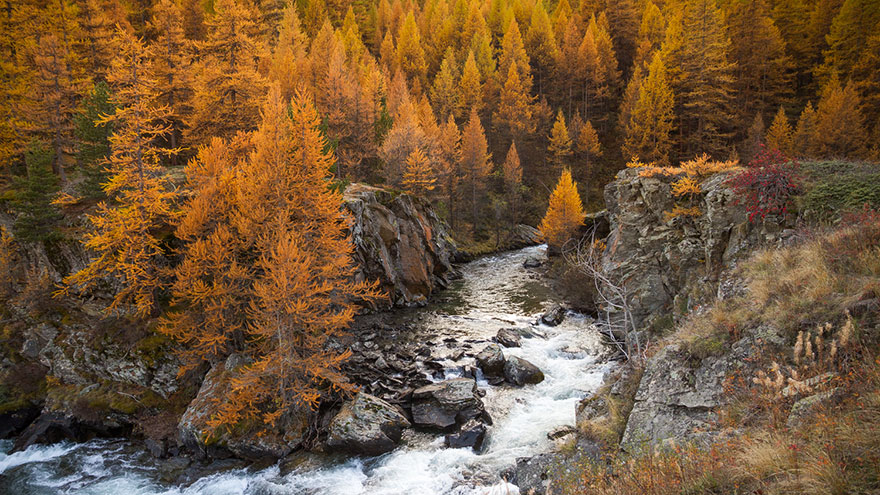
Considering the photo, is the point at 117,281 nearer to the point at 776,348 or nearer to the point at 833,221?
the point at 776,348

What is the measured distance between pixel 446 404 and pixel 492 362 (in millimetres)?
3864

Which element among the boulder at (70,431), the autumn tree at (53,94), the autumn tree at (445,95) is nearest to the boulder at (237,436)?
the boulder at (70,431)

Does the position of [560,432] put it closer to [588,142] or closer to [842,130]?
[842,130]

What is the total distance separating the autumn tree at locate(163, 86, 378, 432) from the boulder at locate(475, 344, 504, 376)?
21.8 ft

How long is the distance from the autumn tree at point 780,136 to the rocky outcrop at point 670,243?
73.6 feet

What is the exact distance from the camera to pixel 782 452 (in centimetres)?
508

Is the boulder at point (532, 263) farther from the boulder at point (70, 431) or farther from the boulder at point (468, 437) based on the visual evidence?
the boulder at point (70, 431)

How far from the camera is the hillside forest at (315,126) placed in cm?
1755

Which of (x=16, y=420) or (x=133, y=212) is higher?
(x=133, y=212)

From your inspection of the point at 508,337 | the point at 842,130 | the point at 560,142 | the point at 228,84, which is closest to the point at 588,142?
the point at 560,142

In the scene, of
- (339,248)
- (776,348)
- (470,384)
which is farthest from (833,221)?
(339,248)

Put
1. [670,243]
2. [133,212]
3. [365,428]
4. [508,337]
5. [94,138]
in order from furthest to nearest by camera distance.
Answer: [94,138], [508,337], [670,243], [133,212], [365,428]

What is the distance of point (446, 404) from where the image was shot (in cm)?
1669

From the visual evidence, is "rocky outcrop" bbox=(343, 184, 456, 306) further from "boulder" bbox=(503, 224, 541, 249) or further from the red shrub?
the red shrub
